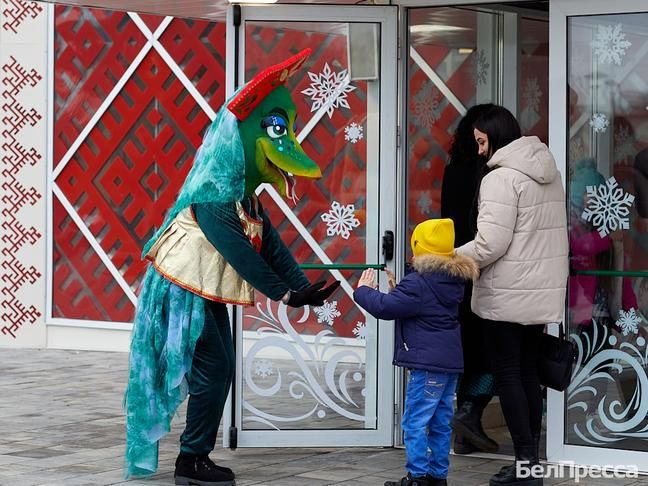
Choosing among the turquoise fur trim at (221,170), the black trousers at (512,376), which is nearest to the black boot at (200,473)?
the turquoise fur trim at (221,170)

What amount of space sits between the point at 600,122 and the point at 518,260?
83cm

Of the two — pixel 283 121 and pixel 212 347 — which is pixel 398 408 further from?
pixel 283 121

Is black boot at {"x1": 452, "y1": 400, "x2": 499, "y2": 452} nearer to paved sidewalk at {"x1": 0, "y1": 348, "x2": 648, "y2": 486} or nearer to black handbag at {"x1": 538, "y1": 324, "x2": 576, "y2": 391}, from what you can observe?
paved sidewalk at {"x1": 0, "y1": 348, "x2": 648, "y2": 486}

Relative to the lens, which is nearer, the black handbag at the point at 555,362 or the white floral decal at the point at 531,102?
the black handbag at the point at 555,362

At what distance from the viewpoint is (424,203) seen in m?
5.74

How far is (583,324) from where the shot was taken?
16.8ft

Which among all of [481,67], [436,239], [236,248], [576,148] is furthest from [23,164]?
[436,239]

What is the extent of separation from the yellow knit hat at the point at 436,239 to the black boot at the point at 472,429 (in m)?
1.15

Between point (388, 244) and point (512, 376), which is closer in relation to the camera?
point (512, 376)

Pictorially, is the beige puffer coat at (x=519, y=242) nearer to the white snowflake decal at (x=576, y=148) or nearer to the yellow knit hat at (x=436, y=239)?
the yellow knit hat at (x=436, y=239)

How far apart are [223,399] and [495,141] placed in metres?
1.43

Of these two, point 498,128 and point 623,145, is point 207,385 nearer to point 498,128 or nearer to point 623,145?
point 498,128

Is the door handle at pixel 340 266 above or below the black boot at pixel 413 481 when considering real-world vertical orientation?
above

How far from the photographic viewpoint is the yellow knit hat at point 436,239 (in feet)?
14.4
